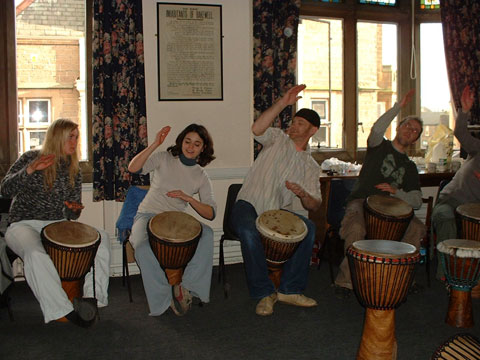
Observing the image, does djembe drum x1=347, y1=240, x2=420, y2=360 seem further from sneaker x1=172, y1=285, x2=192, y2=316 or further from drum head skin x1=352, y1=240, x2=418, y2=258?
sneaker x1=172, y1=285, x2=192, y2=316

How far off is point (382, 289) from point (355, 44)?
3.14 metres

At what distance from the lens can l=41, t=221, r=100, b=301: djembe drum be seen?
3219 millimetres

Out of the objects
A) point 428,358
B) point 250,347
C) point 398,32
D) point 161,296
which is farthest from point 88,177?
point 398,32

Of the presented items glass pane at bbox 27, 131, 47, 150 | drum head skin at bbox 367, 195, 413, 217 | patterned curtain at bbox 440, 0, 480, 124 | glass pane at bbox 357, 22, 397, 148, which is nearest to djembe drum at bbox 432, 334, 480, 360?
drum head skin at bbox 367, 195, 413, 217

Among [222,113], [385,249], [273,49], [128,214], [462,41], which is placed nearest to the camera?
[385,249]

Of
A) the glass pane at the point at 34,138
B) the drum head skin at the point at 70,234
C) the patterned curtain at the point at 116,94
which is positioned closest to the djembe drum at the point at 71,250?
the drum head skin at the point at 70,234

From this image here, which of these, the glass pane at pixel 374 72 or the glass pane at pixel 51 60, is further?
the glass pane at pixel 374 72

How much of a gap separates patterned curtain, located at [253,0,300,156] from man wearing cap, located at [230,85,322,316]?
2.52ft

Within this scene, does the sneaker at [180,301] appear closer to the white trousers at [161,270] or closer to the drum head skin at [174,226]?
the white trousers at [161,270]

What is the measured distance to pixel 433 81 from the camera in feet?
18.8

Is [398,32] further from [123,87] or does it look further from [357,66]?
[123,87]

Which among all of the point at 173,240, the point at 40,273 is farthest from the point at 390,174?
the point at 40,273

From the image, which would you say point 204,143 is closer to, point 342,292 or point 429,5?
point 342,292

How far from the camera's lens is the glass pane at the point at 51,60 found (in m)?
4.38
